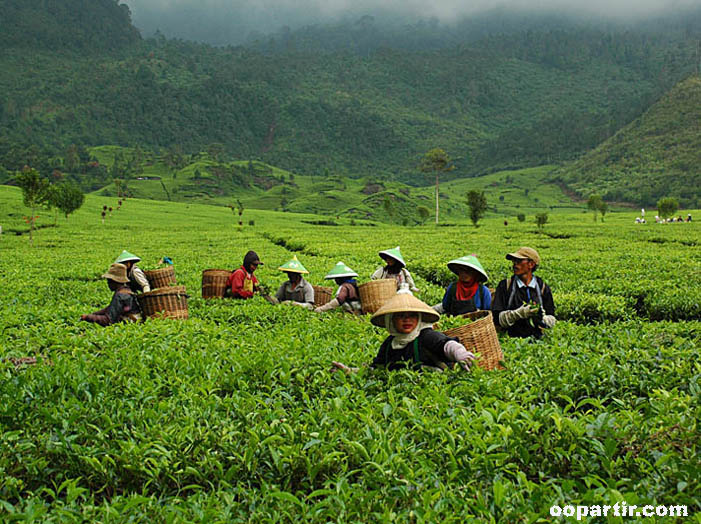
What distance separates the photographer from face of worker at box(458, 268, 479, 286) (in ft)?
25.8

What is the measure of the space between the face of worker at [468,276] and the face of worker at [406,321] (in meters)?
2.54

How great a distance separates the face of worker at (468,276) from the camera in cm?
786

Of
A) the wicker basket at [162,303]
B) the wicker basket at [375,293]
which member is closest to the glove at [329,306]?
the wicker basket at [375,293]

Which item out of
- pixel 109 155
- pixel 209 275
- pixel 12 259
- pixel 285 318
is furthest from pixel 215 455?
pixel 109 155

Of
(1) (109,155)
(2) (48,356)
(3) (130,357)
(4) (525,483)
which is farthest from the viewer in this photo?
(1) (109,155)

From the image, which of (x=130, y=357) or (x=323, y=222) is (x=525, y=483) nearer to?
(x=130, y=357)

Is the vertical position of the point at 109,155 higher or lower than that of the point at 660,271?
higher

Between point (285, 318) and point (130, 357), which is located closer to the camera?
point (130, 357)

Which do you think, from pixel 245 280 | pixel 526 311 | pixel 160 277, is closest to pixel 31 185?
pixel 160 277

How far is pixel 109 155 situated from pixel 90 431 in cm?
20598

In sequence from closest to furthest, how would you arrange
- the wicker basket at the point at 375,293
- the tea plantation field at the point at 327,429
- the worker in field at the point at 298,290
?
the tea plantation field at the point at 327,429 → the wicker basket at the point at 375,293 → the worker in field at the point at 298,290

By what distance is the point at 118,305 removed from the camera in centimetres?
923

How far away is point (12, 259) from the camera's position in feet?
75.7

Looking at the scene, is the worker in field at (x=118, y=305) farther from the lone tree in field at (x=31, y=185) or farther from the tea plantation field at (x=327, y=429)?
the lone tree in field at (x=31, y=185)
